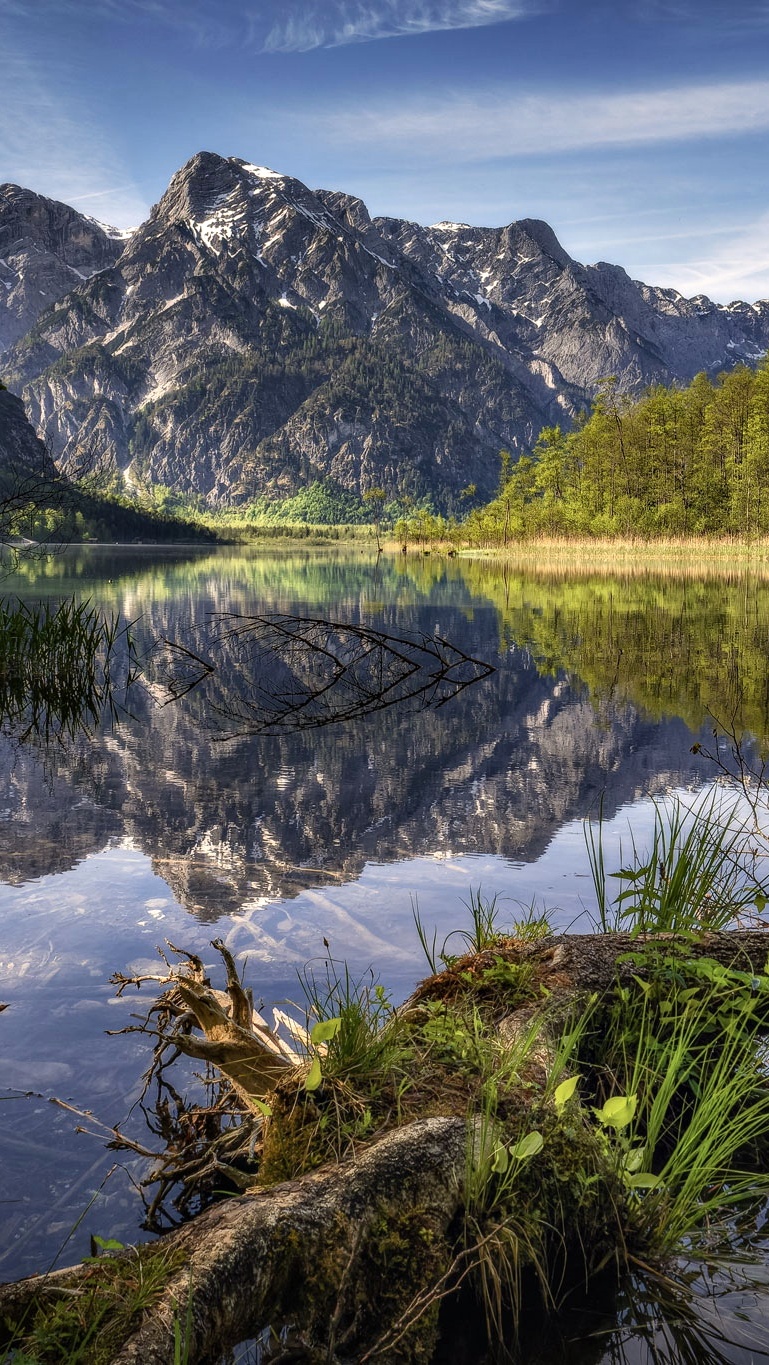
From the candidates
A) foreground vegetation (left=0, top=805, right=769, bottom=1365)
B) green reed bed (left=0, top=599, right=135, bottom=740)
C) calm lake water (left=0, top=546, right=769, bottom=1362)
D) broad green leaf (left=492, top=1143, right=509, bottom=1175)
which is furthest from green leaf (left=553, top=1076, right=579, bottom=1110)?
green reed bed (left=0, top=599, right=135, bottom=740)

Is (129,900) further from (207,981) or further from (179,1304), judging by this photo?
(179,1304)

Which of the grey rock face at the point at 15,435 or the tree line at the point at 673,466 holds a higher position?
the grey rock face at the point at 15,435

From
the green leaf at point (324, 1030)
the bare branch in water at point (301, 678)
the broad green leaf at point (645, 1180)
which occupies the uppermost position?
the green leaf at point (324, 1030)

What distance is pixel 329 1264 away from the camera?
2.79 meters

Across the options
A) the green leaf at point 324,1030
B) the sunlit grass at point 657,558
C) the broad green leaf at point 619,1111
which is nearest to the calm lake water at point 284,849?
the broad green leaf at point 619,1111

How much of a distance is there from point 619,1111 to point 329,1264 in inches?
41.3

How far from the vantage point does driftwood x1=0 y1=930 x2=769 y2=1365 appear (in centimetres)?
263

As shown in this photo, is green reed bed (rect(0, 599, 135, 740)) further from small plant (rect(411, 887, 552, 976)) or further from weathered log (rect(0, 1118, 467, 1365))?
weathered log (rect(0, 1118, 467, 1365))

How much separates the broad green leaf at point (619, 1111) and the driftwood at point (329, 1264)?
49cm

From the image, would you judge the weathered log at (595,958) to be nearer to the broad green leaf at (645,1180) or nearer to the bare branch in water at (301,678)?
the broad green leaf at (645,1180)

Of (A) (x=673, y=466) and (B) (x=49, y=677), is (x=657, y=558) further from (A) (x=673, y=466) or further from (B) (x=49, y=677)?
(B) (x=49, y=677)

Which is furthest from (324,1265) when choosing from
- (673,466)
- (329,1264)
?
(673,466)

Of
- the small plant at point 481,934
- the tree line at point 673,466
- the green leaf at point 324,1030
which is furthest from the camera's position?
the tree line at point 673,466

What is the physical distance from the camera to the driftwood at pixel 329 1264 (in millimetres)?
2631
